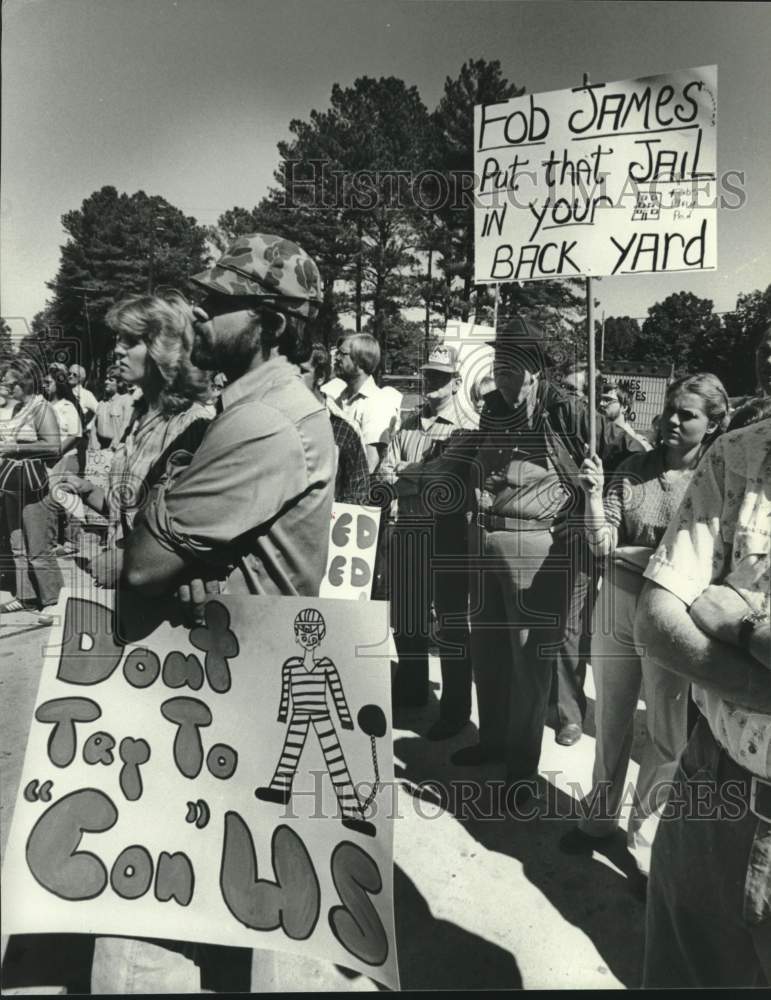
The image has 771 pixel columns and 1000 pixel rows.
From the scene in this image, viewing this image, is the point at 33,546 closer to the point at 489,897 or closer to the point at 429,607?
the point at 429,607

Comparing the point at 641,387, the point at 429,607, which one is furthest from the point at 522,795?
the point at 641,387

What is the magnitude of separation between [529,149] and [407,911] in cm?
228

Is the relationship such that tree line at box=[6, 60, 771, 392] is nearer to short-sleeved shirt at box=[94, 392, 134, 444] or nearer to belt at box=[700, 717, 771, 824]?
short-sleeved shirt at box=[94, 392, 134, 444]

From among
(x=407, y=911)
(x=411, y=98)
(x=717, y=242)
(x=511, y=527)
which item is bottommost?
(x=407, y=911)

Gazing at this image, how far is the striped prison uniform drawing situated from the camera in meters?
1.87

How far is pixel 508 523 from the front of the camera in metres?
2.82

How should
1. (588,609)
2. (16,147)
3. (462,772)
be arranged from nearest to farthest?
(16,147)
(588,609)
(462,772)

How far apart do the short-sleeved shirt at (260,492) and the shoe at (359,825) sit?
58cm

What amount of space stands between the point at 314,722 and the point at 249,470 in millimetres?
677

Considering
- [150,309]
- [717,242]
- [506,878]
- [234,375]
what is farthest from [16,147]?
[506,878]

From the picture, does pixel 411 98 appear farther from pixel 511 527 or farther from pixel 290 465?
pixel 511 527

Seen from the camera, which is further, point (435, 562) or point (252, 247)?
point (435, 562)

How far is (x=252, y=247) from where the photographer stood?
1850mm

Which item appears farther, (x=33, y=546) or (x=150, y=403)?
(x=33, y=546)
